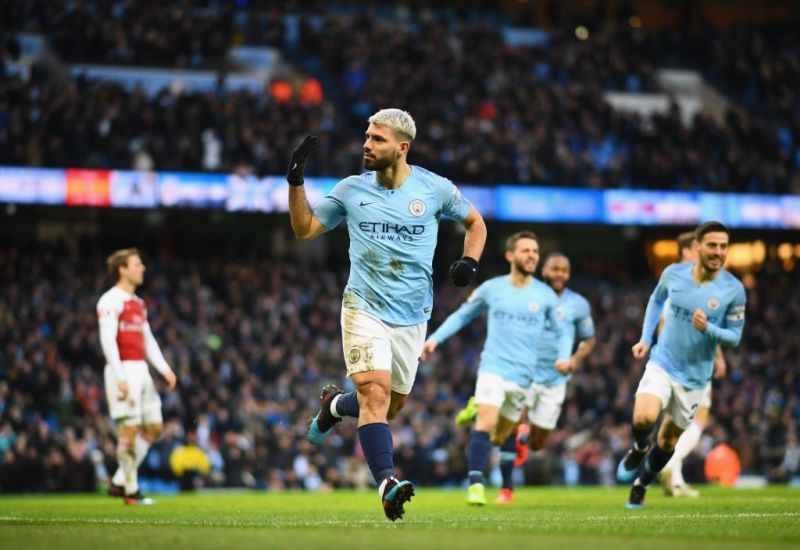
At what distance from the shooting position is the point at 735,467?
27.5m

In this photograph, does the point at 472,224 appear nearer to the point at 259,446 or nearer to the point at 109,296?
the point at 109,296

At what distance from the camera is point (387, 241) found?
9.48m

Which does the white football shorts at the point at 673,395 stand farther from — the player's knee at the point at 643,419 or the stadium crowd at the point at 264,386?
the stadium crowd at the point at 264,386

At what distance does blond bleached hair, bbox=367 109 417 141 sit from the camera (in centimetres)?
934

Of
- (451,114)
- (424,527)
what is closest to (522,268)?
(424,527)

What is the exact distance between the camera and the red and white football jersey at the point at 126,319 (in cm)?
1475

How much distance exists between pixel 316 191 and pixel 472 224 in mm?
21950

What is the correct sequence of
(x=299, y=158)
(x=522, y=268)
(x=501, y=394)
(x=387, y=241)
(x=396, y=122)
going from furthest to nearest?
1. (x=522, y=268)
2. (x=501, y=394)
3. (x=387, y=241)
4. (x=396, y=122)
5. (x=299, y=158)

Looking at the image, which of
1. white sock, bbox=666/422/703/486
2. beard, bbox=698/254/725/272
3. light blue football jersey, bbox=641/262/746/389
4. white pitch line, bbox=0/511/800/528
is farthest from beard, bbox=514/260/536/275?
white pitch line, bbox=0/511/800/528

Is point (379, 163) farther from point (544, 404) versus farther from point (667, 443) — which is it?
point (544, 404)

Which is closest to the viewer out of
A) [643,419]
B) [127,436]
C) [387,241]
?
[387,241]

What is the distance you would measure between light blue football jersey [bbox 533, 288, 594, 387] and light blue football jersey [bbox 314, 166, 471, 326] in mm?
6263

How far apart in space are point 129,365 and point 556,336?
202 inches

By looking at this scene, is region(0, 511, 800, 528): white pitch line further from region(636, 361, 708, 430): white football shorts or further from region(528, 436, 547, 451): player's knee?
region(528, 436, 547, 451): player's knee
